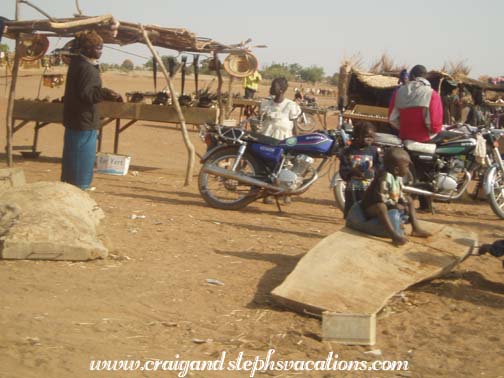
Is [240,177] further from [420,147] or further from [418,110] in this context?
[418,110]

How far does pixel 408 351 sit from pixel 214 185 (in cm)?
469

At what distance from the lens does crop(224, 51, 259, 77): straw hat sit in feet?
35.6

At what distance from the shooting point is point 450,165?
26.9 feet

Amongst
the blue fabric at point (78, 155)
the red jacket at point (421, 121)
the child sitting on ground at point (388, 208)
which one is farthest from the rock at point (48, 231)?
the red jacket at point (421, 121)

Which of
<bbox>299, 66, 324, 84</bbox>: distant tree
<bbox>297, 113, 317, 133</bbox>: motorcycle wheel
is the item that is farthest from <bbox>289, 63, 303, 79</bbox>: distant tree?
<bbox>297, 113, 317, 133</bbox>: motorcycle wheel

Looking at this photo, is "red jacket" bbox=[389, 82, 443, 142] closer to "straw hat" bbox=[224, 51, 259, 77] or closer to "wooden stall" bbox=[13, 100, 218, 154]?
"straw hat" bbox=[224, 51, 259, 77]

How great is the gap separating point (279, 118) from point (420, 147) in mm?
1761

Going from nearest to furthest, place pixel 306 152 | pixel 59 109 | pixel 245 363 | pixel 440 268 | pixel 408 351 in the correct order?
pixel 245 363 < pixel 408 351 < pixel 440 268 < pixel 306 152 < pixel 59 109

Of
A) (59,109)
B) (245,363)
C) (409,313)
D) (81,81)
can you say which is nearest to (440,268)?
(409,313)

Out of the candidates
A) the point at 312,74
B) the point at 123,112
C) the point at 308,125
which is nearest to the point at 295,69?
the point at 312,74

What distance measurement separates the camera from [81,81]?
26.5 ft

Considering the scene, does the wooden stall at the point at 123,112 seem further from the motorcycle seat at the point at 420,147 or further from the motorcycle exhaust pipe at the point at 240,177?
the motorcycle seat at the point at 420,147

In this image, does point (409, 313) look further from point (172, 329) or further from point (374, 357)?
point (172, 329)

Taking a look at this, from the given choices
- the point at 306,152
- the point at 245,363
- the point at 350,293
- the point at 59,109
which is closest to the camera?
the point at 245,363
